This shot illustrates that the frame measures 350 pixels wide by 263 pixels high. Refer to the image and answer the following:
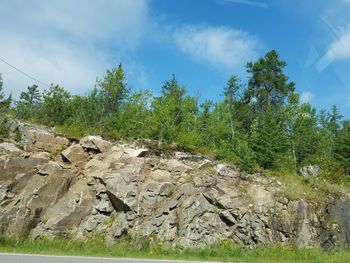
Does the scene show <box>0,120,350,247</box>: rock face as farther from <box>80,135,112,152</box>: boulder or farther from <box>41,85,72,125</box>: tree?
<box>41,85,72,125</box>: tree

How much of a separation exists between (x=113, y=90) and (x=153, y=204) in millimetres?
30569

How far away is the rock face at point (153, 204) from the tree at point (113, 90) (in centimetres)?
2622

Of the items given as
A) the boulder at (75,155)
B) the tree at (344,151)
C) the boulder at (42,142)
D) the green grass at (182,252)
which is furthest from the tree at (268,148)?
the green grass at (182,252)

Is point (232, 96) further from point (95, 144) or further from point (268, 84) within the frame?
point (95, 144)

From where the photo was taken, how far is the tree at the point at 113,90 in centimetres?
4797

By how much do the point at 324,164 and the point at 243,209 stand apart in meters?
15.2

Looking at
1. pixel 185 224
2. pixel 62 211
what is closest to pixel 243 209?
pixel 185 224

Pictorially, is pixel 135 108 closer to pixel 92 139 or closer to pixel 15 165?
pixel 92 139

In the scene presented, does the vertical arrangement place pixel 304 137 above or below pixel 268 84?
below

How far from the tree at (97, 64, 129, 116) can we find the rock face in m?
26.2

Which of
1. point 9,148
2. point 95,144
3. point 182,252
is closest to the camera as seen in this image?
point 182,252

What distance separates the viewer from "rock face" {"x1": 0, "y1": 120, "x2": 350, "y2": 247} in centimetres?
1900

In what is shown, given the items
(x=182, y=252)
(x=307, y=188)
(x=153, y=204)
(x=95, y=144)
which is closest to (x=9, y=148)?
(x=95, y=144)

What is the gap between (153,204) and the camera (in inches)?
782
